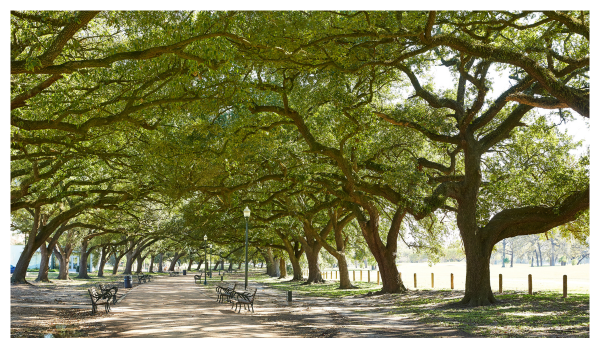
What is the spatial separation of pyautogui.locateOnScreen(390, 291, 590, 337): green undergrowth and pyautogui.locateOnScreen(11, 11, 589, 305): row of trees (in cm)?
123

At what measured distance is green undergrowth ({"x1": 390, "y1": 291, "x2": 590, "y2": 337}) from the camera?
9918 mm

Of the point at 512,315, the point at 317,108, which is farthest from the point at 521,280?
the point at 317,108

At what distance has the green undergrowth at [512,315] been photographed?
9.92m

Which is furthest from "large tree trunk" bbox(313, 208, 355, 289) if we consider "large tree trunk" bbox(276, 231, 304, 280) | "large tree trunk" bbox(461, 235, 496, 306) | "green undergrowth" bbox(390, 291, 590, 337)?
"large tree trunk" bbox(461, 235, 496, 306)

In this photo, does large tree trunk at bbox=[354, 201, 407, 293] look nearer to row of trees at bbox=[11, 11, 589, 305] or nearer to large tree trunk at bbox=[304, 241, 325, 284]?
row of trees at bbox=[11, 11, 589, 305]

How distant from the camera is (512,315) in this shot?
12.3 metres

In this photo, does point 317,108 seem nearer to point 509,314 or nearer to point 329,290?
point 509,314

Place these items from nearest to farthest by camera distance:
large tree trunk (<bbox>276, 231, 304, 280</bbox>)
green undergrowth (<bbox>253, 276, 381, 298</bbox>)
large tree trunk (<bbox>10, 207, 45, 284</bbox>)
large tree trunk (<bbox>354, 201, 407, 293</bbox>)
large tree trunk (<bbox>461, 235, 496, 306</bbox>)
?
1. large tree trunk (<bbox>461, 235, 496, 306</bbox>)
2. large tree trunk (<bbox>354, 201, 407, 293</bbox>)
3. green undergrowth (<bbox>253, 276, 381, 298</bbox>)
4. large tree trunk (<bbox>10, 207, 45, 284</bbox>)
5. large tree trunk (<bbox>276, 231, 304, 280</bbox>)

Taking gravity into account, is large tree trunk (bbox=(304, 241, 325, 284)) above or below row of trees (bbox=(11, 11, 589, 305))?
below

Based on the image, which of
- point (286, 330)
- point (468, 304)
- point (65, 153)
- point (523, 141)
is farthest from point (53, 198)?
point (523, 141)

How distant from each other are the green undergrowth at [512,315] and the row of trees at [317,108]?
48.6 inches

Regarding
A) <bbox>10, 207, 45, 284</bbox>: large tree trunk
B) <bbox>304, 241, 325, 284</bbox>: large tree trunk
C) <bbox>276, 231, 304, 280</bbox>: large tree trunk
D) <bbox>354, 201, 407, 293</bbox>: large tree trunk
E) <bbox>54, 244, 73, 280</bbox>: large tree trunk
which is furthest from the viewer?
<bbox>54, 244, 73, 280</bbox>: large tree trunk

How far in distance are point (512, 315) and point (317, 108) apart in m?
8.68

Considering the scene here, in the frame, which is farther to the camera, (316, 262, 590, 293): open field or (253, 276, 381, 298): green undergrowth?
(316, 262, 590, 293): open field
